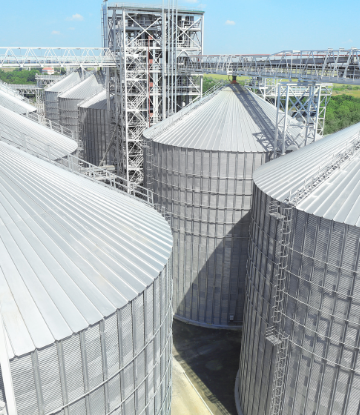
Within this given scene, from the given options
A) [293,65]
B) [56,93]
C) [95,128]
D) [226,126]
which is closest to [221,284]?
[226,126]

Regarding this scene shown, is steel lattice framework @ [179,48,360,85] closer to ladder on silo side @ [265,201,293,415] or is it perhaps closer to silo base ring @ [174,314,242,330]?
ladder on silo side @ [265,201,293,415]

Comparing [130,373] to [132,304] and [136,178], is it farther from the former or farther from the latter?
[136,178]

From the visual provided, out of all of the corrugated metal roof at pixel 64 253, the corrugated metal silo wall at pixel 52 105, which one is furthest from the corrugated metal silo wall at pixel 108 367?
the corrugated metal silo wall at pixel 52 105

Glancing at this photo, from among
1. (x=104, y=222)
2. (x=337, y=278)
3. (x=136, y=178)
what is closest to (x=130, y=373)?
(x=104, y=222)

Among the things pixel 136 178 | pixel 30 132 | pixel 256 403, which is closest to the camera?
pixel 256 403

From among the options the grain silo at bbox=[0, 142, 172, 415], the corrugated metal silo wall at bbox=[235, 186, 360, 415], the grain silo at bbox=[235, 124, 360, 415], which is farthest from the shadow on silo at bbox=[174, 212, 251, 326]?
the grain silo at bbox=[0, 142, 172, 415]

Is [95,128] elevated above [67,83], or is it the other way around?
[67,83]

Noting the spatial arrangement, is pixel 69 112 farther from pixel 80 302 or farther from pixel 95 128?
pixel 80 302
